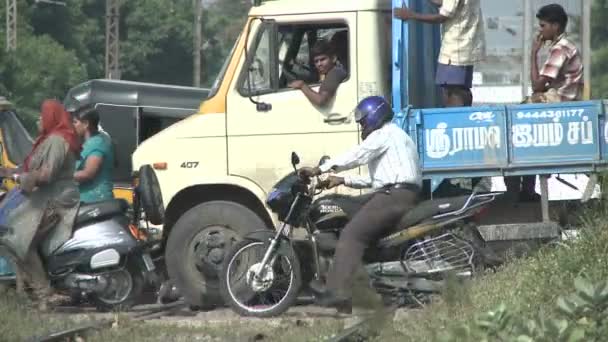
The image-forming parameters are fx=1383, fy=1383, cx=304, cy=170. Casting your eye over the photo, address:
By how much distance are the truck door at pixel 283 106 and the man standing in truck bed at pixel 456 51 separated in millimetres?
704

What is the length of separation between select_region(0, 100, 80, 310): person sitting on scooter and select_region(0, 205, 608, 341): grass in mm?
613

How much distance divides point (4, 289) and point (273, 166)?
2347mm

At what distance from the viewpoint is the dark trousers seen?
32.9 feet

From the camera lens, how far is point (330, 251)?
33.9 ft

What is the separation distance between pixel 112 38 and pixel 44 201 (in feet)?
126

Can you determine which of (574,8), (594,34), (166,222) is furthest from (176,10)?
(166,222)

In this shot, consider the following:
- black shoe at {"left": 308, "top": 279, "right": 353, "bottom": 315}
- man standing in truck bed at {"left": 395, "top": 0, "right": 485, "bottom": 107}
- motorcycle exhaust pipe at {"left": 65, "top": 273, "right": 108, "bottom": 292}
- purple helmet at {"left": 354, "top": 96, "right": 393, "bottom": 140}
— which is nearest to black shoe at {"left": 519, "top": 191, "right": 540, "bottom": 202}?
man standing in truck bed at {"left": 395, "top": 0, "right": 485, "bottom": 107}

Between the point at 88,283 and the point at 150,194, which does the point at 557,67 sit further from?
the point at 88,283

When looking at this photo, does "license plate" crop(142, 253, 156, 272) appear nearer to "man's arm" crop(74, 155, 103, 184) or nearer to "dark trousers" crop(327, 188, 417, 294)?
"man's arm" crop(74, 155, 103, 184)

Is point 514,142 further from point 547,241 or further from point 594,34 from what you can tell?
point 594,34

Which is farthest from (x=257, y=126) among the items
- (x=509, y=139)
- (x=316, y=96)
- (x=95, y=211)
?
(x=509, y=139)

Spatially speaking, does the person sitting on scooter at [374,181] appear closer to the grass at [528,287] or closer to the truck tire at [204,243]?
the grass at [528,287]

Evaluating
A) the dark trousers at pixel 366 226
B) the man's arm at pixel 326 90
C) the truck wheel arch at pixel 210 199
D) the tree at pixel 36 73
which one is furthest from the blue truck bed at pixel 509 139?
the tree at pixel 36 73

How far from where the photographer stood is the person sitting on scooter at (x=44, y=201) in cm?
1091
